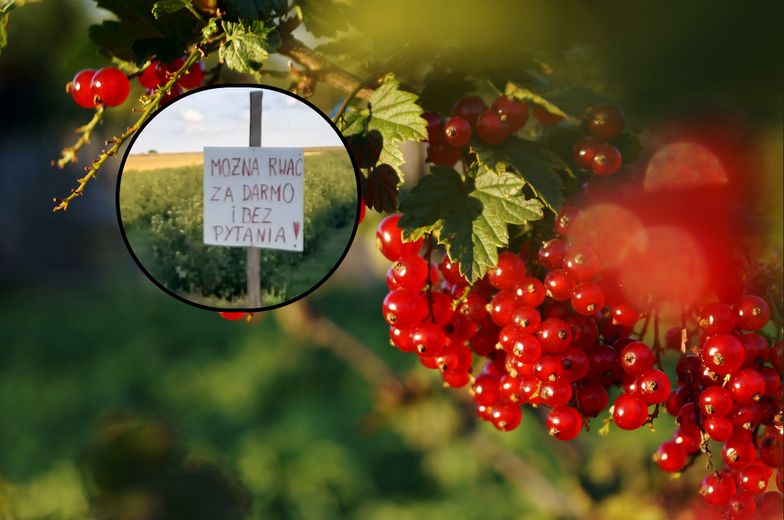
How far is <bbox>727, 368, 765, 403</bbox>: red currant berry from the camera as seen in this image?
73cm

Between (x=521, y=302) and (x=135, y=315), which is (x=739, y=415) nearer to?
(x=521, y=302)

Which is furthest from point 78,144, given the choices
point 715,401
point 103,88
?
point 715,401

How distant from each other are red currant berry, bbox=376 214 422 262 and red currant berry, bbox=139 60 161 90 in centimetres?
28

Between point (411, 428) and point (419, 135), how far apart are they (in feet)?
4.03

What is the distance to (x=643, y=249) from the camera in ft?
2.49

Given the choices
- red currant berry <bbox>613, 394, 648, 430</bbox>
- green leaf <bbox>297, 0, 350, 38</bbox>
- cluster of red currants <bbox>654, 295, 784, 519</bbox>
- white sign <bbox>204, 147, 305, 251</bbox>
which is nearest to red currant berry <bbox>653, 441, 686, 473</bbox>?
cluster of red currants <bbox>654, 295, 784, 519</bbox>

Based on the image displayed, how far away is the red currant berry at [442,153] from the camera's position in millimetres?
812

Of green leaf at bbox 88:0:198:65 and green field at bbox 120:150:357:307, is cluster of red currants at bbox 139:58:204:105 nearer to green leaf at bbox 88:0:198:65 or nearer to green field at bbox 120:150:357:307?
green leaf at bbox 88:0:198:65

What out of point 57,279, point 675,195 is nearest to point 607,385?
point 675,195

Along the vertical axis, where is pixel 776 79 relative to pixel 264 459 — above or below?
above

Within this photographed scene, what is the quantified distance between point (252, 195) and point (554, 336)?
295 millimetres

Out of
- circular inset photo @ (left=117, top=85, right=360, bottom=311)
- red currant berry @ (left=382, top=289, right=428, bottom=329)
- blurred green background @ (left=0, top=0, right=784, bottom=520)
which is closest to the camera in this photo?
blurred green background @ (left=0, top=0, right=784, bottom=520)

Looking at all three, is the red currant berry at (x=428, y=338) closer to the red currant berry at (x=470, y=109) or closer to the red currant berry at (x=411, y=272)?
the red currant berry at (x=411, y=272)

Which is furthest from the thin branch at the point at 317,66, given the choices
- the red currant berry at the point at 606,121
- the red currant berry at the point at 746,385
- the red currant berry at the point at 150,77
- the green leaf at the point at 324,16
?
the red currant berry at the point at 746,385
